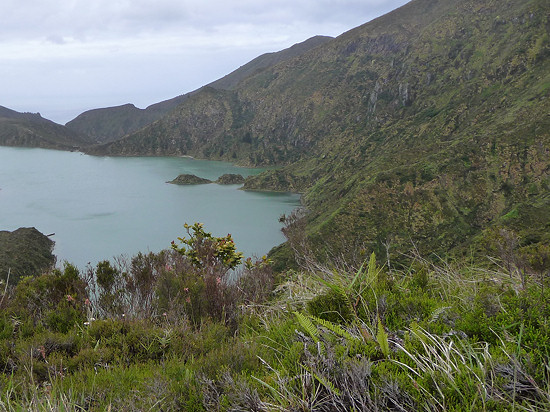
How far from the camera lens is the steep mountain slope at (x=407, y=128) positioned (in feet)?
112

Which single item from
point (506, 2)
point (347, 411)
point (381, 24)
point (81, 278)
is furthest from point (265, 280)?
point (381, 24)

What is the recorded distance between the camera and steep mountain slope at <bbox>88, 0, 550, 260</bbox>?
34.2m

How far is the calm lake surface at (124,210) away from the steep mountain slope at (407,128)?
8574 millimetres

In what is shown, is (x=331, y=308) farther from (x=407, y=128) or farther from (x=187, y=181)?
(x=187, y=181)

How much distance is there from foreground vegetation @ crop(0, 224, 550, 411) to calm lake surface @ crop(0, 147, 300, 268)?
119 feet

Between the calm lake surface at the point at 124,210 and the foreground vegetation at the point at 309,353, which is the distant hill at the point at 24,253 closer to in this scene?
the calm lake surface at the point at 124,210

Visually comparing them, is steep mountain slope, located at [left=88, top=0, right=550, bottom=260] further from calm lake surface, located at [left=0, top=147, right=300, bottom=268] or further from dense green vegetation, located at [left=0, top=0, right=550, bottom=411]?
calm lake surface, located at [left=0, top=147, right=300, bottom=268]

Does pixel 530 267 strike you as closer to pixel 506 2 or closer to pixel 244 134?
pixel 506 2

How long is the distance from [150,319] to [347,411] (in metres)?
2.91

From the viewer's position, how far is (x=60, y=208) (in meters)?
68.0

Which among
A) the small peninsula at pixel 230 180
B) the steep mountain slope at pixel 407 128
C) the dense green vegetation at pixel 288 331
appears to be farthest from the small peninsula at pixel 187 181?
the dense green vegetation at pixel 288 331

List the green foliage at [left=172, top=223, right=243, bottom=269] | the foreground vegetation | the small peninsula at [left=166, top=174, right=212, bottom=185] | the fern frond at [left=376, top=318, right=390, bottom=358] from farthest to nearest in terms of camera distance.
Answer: the small peninsula at [left=166, top=174, right=212, bottom=185], the green foliage at [left=172, top=223, right=243, bottom=269], the fern frond at [left=376, top=318, right=390, bottom=358], the foreground vegetation

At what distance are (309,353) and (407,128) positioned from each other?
77460 millimetres

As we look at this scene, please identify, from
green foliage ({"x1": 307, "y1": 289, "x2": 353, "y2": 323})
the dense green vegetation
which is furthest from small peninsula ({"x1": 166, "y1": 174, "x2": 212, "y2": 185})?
green foliage ({"x1": 307, "y1": 289, "x2": 353, "y2": 323})
